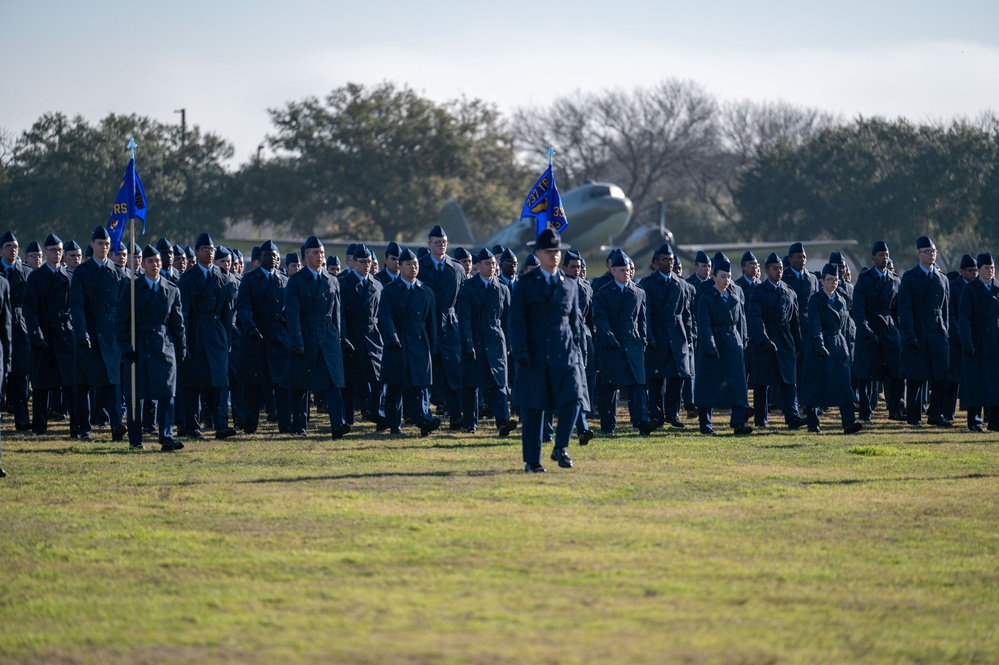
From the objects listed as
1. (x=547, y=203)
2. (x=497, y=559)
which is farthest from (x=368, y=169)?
(x=497, y=559)

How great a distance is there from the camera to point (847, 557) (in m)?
7.41

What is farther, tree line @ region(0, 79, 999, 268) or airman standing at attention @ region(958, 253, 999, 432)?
tree line @ region(0, 79, 999, 268)

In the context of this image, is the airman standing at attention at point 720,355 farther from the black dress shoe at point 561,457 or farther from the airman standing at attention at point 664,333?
the black dress shoe at point 561,457

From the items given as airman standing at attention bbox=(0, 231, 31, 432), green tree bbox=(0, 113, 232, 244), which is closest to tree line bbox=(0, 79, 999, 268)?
green tree bbox=(0, 113, 232, 244)

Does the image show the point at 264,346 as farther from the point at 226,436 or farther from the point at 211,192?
the point at 211,192

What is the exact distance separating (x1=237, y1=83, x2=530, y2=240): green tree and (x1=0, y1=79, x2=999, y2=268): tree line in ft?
0.22

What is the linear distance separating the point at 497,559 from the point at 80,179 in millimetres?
50516

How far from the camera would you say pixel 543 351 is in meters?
10.8

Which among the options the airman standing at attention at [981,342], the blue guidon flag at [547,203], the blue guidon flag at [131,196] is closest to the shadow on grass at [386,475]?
the blue guidon flag at [131,196]

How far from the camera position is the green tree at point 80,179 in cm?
5341

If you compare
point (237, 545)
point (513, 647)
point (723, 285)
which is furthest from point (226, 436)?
point (513, 647)

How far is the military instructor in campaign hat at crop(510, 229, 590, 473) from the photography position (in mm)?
10742

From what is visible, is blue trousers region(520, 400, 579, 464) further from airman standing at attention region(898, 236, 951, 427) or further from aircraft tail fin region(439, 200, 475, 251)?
aircraft tail fin region(439, 200, 475, 251)

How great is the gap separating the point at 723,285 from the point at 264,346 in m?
4.97
